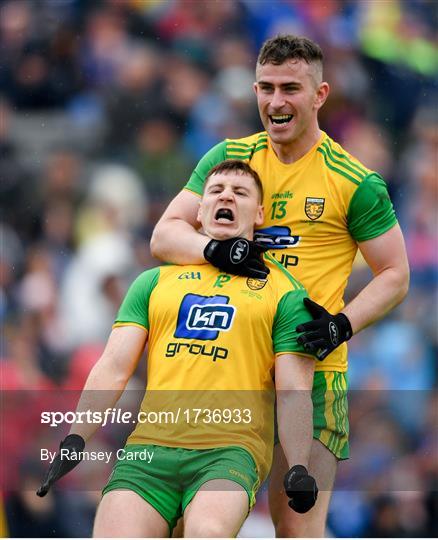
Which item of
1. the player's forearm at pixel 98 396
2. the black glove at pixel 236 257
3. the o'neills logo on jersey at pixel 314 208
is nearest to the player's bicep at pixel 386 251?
the o'neills logo on jersey at pixel 314 208

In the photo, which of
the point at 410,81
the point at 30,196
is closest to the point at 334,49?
the point at 410,81

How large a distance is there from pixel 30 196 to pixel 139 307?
381 cm

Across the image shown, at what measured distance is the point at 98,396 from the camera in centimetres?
376

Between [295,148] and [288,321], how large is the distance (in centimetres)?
67

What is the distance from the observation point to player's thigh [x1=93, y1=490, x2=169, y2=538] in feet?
11.3

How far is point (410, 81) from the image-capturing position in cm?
797

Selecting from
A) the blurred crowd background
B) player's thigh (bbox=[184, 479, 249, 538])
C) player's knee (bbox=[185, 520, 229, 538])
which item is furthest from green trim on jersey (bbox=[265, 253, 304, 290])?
the blurred crowd background

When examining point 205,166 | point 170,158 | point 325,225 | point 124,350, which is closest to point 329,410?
point 325,225

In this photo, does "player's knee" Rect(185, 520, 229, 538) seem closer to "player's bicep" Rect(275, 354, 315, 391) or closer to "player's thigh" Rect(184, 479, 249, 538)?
"player's thigh" Rect(184, 479, 249, 538)

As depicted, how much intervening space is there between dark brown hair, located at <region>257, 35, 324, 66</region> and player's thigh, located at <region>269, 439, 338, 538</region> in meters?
1.31

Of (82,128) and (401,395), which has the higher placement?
(82,128)

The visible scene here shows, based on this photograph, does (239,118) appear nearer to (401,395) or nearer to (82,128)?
(82,128)

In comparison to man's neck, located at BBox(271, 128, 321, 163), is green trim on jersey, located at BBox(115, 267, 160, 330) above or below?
below

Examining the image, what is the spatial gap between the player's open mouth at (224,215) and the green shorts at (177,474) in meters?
0.76
